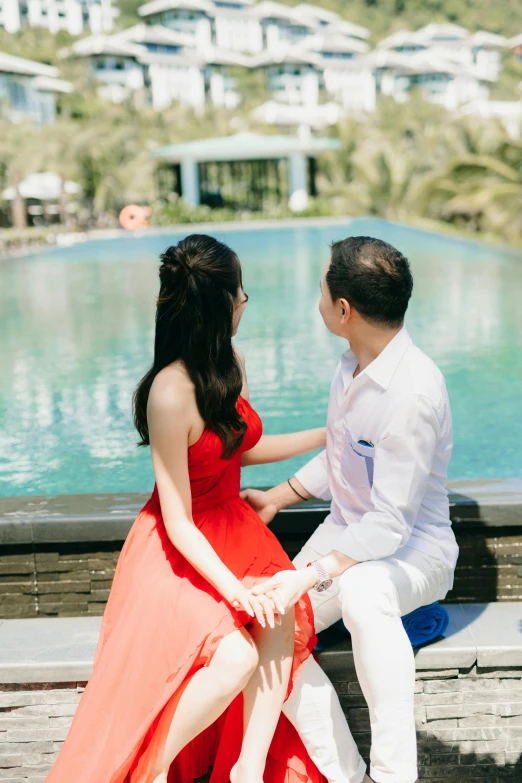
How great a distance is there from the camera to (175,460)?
6.13 ft

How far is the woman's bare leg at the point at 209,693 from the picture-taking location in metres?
1.73

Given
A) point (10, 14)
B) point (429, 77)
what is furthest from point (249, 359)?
point (429, 77)

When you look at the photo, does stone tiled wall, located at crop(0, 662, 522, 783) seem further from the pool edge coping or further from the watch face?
the pool edge coping

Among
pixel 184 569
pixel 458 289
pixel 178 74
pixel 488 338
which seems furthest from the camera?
pixel 178 74

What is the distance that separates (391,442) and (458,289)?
29.3 feet

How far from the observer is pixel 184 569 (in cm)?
188

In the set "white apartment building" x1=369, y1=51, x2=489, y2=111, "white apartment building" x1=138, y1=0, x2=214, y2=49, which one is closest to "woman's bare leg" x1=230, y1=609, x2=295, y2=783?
"white apartment building" x1=369, y1=51, x2=489, y2=111

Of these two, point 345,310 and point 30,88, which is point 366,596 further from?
point 30,88

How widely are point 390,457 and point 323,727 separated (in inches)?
24.7

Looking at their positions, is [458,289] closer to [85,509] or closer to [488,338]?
[488,338]

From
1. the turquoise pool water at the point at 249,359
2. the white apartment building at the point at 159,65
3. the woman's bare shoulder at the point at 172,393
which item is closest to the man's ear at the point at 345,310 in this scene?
the woman's bare shoulder at the point at 172,393

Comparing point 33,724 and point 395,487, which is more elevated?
point 395,487

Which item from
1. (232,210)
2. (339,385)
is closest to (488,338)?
(339,385)

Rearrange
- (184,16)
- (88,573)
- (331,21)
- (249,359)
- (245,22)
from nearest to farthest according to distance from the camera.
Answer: (88,573), (249,359), (184,16), (331,21), (245,22)
